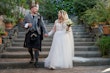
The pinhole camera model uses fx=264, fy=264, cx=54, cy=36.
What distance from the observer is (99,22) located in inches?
409

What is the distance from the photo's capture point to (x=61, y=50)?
25.8 feet

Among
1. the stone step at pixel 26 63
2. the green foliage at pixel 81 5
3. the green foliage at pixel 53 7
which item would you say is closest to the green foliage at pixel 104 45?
the stone step at pixel 26 63

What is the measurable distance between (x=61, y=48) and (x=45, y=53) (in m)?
1.47

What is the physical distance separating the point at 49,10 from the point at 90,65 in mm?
7598

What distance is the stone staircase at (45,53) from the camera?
813 centimetres

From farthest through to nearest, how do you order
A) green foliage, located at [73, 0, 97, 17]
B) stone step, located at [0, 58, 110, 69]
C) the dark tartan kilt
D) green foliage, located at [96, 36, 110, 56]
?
1. green foliage, located at [73, 0, 97, 17]
2. green foliage, located at [96, 36, 110, 56]
3. stone step, located at [0, 58, 110, 69]
4. the dark tartan kilt

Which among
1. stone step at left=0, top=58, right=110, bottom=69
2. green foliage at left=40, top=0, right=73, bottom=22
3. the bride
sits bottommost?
stone step at left=0, top=58, right=110, bottom=69

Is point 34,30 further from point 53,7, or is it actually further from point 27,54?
point 53,7

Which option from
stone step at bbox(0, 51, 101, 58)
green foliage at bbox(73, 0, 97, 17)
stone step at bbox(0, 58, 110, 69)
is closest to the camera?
stone step at bbox(0, 58, 110, 69)

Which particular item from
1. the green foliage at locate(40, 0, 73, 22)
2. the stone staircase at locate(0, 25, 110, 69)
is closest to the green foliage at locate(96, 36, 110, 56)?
the stone staircase at locate(0, 25, 110, 69)

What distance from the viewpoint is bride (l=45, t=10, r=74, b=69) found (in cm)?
776

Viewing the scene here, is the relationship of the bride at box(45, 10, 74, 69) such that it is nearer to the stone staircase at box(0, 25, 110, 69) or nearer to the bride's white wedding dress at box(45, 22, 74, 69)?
the bride's white wedding dress at box(45, 22, 74, 69)

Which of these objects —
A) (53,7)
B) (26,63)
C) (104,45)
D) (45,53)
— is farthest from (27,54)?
(53,7)

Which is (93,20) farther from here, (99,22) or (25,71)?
(25,71)
